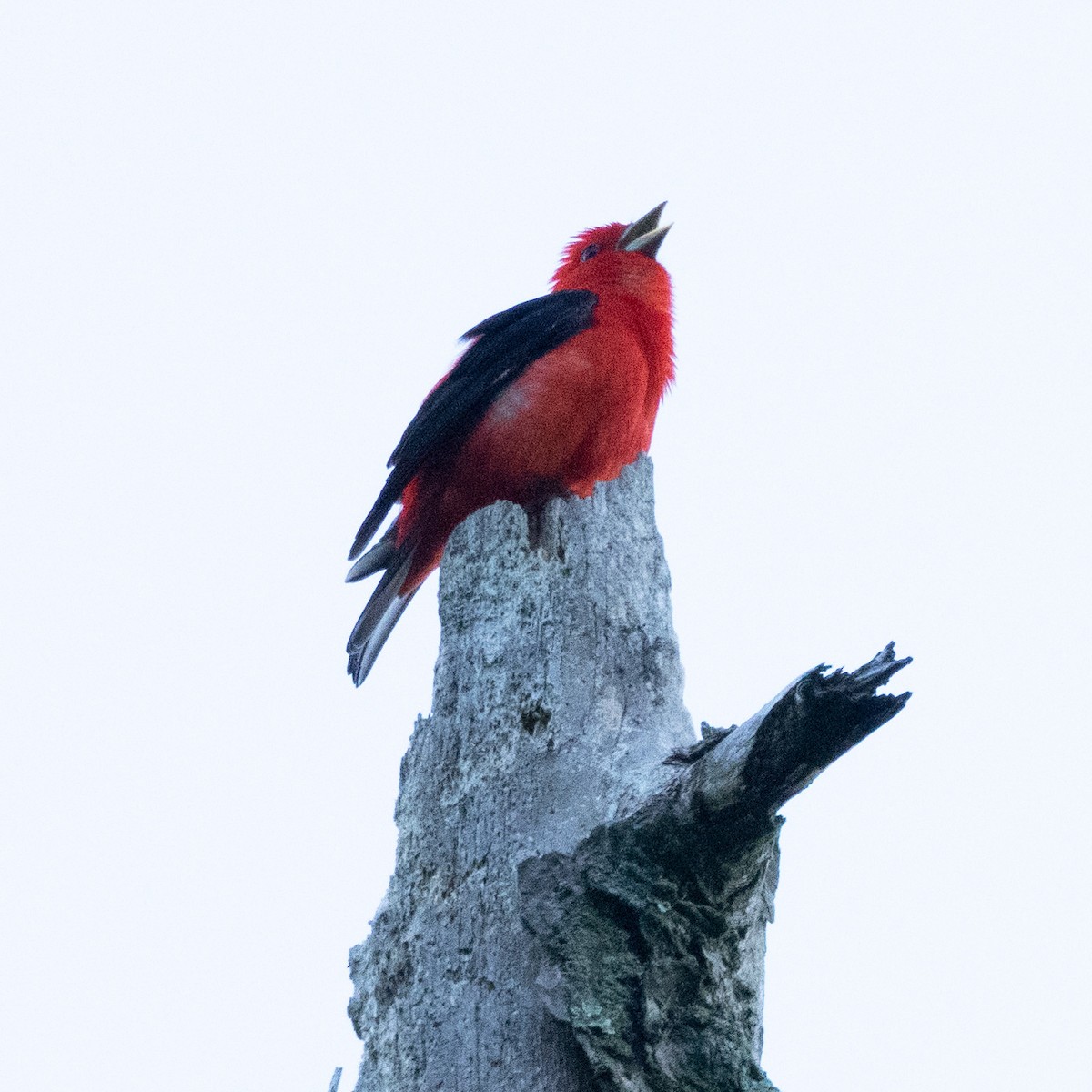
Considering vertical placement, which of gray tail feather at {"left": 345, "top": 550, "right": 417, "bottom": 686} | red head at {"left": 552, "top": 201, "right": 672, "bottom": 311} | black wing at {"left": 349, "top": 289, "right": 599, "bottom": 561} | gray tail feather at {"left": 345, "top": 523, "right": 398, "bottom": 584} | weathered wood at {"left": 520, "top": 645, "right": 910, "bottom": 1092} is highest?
red head at {"left": 552, "top": 201, "right": 672, "bottom": 311}

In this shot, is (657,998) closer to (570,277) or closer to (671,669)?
(671,669)

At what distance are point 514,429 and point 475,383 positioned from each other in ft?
0.95

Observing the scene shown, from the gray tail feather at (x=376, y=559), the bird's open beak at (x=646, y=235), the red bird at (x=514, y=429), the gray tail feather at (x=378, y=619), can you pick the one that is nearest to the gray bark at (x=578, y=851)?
the red bird at (x=514, y=429)

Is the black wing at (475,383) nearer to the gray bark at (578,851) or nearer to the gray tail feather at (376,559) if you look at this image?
the gray tail feather at (376,559)

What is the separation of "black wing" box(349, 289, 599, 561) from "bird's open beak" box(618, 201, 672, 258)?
902 mm

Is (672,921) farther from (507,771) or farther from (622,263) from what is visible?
(622,263)

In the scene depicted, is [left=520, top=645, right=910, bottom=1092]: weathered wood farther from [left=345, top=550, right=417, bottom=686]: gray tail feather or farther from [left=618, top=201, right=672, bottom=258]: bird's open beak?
[left=618, top=201, right=672, bottom=258]: bird's open beak

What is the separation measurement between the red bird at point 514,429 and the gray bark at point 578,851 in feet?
3.29

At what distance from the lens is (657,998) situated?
8.70 ft

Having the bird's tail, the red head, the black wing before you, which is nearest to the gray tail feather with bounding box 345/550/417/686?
the bird's tail

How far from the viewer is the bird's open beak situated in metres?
5.73

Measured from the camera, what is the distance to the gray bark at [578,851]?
2.57 meters

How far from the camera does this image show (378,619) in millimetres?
4676

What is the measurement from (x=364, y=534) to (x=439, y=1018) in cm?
220
